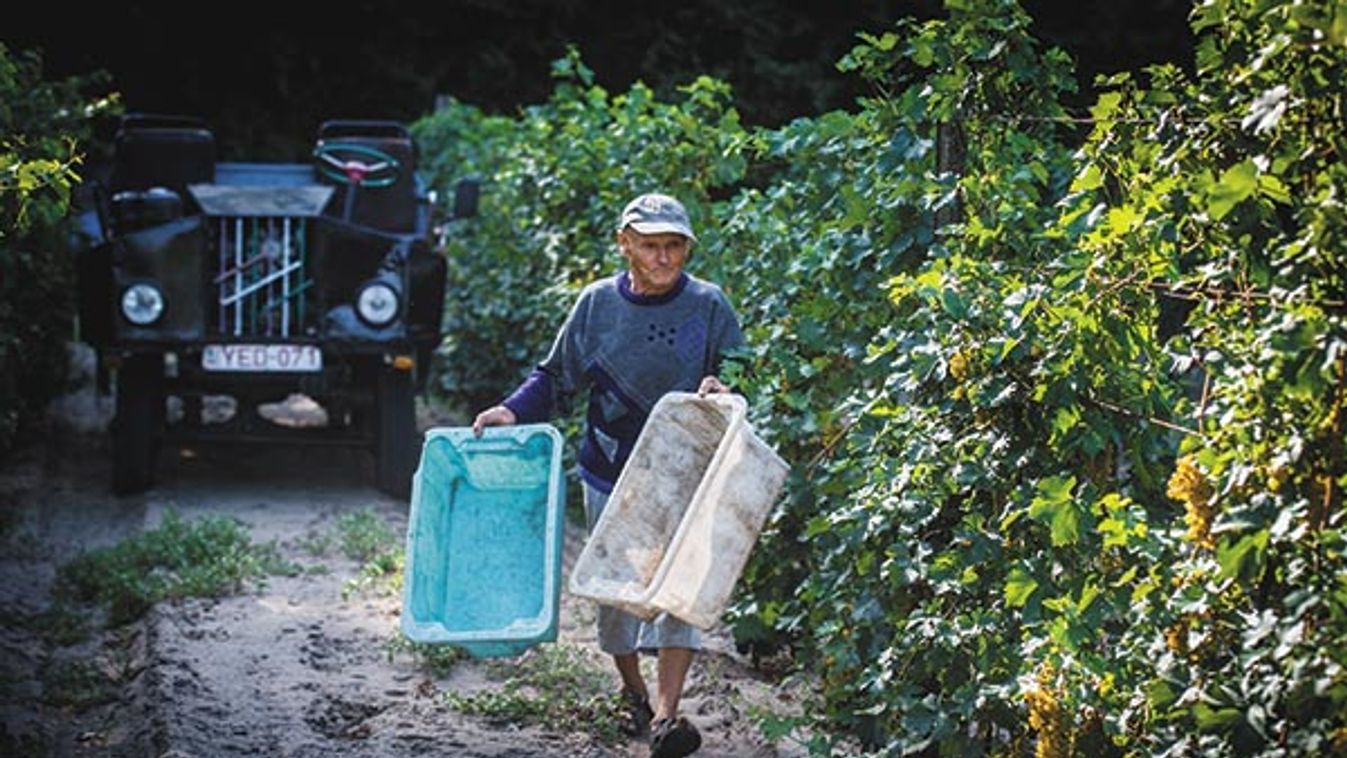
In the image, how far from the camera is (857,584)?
5902 mm

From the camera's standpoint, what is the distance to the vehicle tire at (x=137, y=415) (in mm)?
11195

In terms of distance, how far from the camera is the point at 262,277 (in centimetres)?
1148

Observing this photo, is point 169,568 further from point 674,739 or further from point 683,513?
point 674,739

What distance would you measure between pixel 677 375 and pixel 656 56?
14.0 m

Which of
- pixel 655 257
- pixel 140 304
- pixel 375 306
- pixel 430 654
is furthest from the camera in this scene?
pixel 375 306

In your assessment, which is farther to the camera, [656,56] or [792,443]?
[656,56]

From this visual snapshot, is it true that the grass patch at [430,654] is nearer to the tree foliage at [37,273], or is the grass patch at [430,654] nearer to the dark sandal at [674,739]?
the dark sandal at [674,739]

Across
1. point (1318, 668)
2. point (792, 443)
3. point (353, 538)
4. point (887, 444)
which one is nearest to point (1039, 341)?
point (887, 444)

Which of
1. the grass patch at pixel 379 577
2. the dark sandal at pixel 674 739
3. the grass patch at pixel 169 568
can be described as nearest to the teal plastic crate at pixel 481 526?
the dark sandal at pixel 674 739

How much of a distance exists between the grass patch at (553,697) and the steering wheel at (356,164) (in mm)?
5631

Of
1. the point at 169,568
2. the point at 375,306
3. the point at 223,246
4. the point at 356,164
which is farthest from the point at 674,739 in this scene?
the point at 356,164

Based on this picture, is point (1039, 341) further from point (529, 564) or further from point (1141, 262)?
point (529, 564)

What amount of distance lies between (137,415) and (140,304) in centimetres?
67

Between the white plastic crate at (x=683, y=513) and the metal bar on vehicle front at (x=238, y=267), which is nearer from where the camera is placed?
the white plastic crate at (x=683, y=513)
